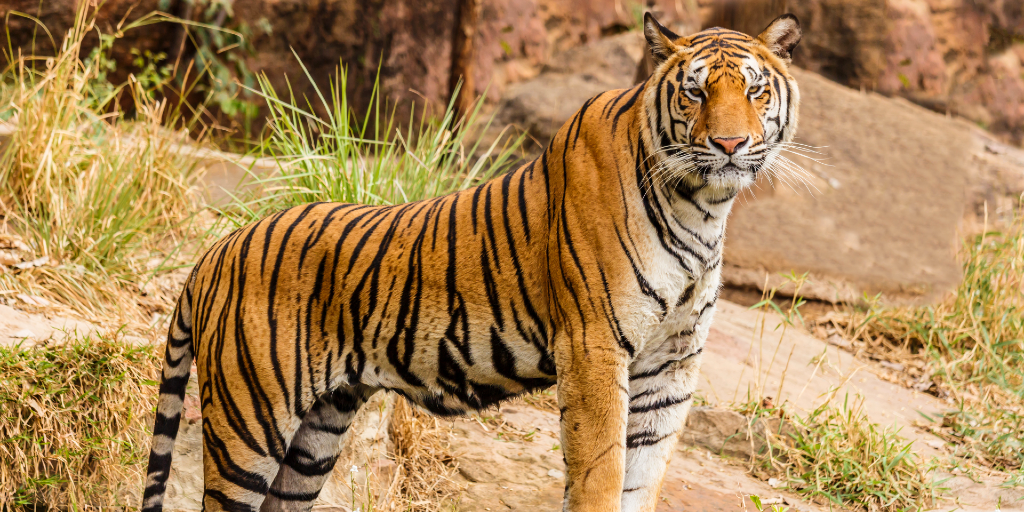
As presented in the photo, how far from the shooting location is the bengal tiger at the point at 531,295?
242 centimetres

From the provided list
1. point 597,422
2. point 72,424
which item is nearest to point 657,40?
point 597,422

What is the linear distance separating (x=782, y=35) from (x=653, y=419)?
124 centimetres

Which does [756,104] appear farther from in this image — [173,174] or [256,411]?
[173,174]

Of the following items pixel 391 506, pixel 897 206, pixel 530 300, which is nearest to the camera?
pixel 530 300

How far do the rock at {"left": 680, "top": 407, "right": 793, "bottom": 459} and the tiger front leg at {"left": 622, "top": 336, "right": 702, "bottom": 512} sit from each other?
1.68 meters

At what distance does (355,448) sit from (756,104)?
7.66 feet

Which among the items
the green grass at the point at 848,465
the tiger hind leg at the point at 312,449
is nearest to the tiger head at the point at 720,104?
the tiger hind leg at the point at 312,449

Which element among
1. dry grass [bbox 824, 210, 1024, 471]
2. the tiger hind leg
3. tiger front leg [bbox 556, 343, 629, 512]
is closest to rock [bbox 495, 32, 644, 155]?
dry grass [bbox 824, 210, 1024, 471]

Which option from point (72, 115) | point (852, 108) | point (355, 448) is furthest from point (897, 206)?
point (72, 115)

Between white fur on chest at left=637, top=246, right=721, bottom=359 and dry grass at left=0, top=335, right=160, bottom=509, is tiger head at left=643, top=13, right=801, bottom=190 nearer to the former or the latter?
white fur on chest at left=637, top=246, right=721, bottom=359

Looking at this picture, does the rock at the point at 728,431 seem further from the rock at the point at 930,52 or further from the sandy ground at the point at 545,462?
the rock at the point at 930,52

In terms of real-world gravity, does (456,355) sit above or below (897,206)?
above

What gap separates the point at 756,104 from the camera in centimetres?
241

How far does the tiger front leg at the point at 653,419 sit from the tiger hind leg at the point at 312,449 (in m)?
0.89
